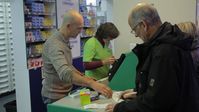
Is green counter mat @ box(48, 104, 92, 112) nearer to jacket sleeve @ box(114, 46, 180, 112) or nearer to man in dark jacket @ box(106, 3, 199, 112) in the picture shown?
man in dark jacket @ box(106, 3, 199, 112)

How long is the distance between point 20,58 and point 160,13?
2.70m

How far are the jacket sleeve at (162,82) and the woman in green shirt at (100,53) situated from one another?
1.82 meters

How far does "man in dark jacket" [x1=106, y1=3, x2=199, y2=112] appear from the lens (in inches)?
66.5

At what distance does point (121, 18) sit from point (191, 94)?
9.51 ft

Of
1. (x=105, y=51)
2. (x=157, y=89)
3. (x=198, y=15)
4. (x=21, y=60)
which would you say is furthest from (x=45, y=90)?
(x=198, y=15)

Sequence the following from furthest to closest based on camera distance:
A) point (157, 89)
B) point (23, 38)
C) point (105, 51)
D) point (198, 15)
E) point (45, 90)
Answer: point (23, 38) → point (198, 15) → point (105, 51) → point (45, 90) → point (157, 89)

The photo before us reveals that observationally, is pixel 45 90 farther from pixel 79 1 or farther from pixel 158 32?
pixel 79 1

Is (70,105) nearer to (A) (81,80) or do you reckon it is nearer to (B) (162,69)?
(A) (81,80)

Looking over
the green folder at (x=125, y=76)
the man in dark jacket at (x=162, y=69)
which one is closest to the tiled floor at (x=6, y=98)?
the green folder at (x=125, y=76)

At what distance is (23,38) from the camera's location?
16.6 ft

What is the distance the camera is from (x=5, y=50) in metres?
6.44

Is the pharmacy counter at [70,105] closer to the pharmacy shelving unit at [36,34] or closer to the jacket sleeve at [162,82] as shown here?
the jacket sleeve at [162,82]

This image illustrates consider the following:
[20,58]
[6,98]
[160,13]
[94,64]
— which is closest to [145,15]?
[94,64]

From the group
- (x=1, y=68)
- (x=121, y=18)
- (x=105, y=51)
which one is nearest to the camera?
(x=105, y=51)
